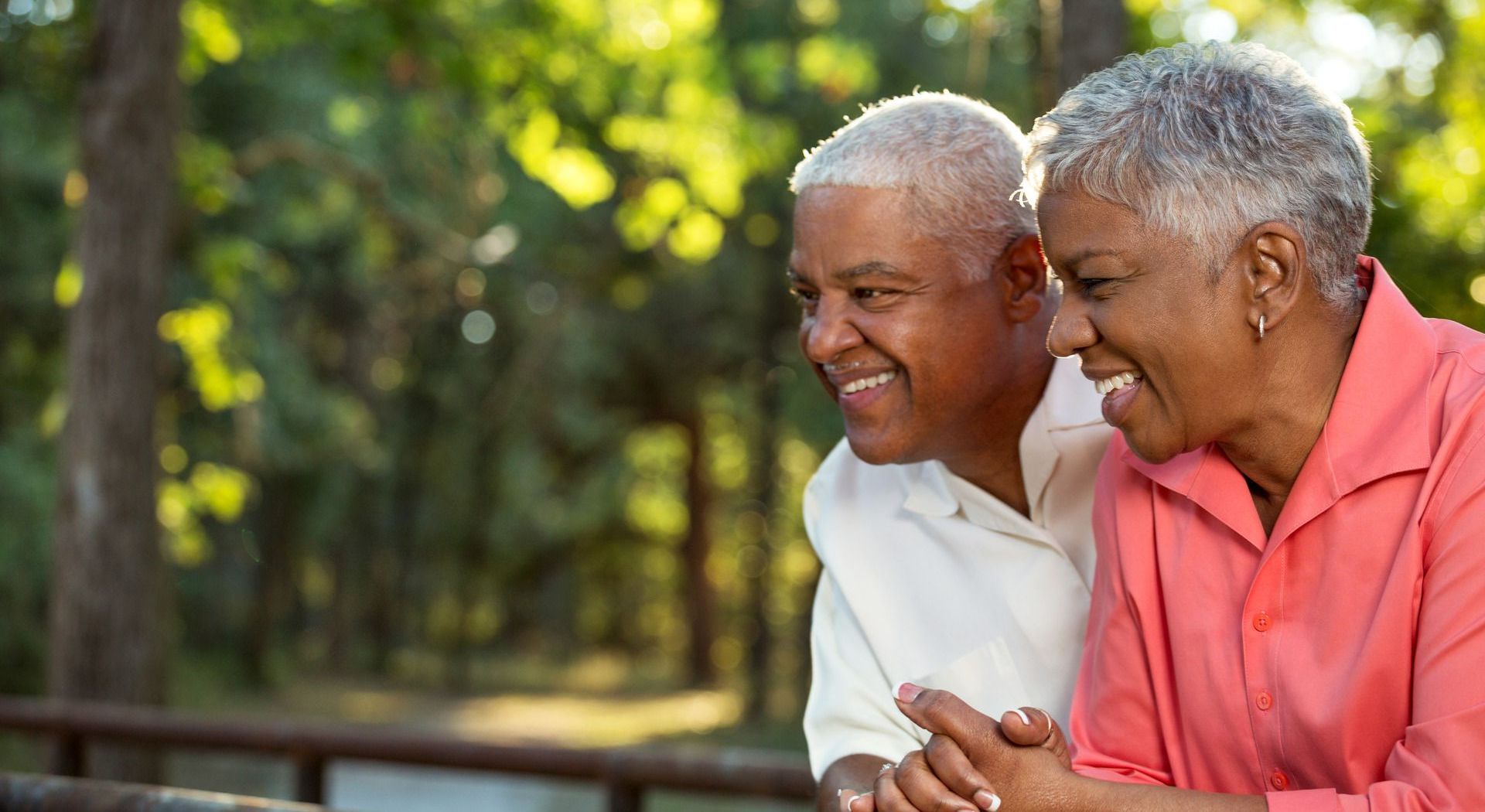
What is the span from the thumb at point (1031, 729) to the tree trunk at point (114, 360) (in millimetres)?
5351

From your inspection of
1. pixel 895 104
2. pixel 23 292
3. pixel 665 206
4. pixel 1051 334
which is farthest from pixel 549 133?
pixel 23 292

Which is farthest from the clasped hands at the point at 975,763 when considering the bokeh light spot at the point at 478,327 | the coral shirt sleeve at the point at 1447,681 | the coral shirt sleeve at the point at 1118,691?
the bokeh light spot at the point at 478,327

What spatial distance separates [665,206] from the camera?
8.04 m

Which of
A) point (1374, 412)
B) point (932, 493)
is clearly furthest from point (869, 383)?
point (1374, 412)

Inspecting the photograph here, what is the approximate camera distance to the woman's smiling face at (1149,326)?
6.10ft

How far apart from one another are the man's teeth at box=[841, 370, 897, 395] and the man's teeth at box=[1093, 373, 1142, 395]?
2.05ft

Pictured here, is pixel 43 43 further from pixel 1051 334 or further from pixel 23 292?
pixel 1051 334

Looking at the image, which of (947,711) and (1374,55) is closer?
(947,711)

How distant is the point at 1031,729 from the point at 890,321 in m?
0.85

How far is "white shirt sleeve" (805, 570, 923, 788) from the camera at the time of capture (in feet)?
8.71

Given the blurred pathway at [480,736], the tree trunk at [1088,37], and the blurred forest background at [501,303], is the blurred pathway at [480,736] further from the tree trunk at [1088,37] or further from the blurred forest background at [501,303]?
the tree trunk at [1088,37]

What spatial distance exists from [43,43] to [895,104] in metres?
6.46

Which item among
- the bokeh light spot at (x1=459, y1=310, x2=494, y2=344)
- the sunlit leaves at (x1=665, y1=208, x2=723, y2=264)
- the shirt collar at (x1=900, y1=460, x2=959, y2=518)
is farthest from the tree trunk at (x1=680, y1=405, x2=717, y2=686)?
the shirt collar at (x1=900, y1=460, x2=959, y2=518)

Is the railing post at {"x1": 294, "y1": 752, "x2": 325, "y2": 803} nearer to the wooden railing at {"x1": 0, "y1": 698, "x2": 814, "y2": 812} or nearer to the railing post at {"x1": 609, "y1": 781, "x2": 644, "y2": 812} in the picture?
the wooden railing at {"x1": 0, "y1": 698, "x2": 814, "y2": 812}
